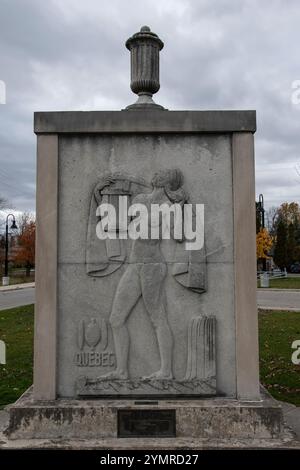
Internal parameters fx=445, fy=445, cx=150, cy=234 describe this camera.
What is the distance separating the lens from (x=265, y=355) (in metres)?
9.44

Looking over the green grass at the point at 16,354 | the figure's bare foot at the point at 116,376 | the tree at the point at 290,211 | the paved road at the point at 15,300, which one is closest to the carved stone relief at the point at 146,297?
the figure's bare foot at the point at 116,376

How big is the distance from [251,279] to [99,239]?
163 centimetres

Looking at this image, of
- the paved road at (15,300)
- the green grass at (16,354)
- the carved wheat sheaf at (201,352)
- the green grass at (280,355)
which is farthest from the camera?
the paved road at (15,300)

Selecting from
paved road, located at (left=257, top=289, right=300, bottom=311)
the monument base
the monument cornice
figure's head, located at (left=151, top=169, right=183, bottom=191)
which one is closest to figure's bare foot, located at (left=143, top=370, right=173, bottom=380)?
the monument base

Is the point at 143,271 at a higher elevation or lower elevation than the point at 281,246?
lower

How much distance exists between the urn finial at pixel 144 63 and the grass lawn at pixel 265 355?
15.2ft

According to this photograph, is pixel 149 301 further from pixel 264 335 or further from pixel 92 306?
pixel 264 335

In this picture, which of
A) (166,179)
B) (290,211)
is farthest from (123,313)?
(290,211)

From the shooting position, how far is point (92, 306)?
4629 mm

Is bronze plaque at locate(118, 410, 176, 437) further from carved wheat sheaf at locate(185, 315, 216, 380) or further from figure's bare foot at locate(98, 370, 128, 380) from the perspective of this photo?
carved wheat sheaf at locate(185, 315, 216, 380)

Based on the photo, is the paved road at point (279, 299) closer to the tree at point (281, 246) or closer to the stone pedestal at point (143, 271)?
the stone pedestal at point (143, 271)

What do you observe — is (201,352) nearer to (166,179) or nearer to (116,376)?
(116,376)

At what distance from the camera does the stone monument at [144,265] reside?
4531 mm

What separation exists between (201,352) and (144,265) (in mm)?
1060
